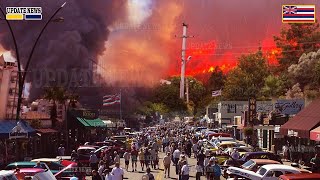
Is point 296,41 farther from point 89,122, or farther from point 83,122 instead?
point 83,122

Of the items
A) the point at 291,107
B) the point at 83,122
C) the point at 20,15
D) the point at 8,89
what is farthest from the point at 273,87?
the point at 8,89

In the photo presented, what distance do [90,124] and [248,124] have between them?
18476 millimetres

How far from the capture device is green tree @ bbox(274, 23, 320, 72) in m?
114

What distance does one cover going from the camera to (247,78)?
10544 centimetres

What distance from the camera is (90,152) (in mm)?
35719

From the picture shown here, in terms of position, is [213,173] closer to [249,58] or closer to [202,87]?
[249,58]

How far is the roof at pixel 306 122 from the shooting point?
32.1 meters

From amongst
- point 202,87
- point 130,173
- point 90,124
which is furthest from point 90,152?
point 202,87

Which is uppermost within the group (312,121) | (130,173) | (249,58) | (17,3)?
(17,3)

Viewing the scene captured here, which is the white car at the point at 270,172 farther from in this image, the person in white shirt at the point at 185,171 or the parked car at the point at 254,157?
the parked car at the point at 254,157

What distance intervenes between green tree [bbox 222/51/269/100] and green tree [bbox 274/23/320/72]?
9616 mm

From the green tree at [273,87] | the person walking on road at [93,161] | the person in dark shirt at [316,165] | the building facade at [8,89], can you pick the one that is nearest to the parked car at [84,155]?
the person walking on road at [93,161]

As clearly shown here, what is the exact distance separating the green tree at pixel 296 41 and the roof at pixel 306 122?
Result: 78.1 meters

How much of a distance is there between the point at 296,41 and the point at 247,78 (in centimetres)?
1763
